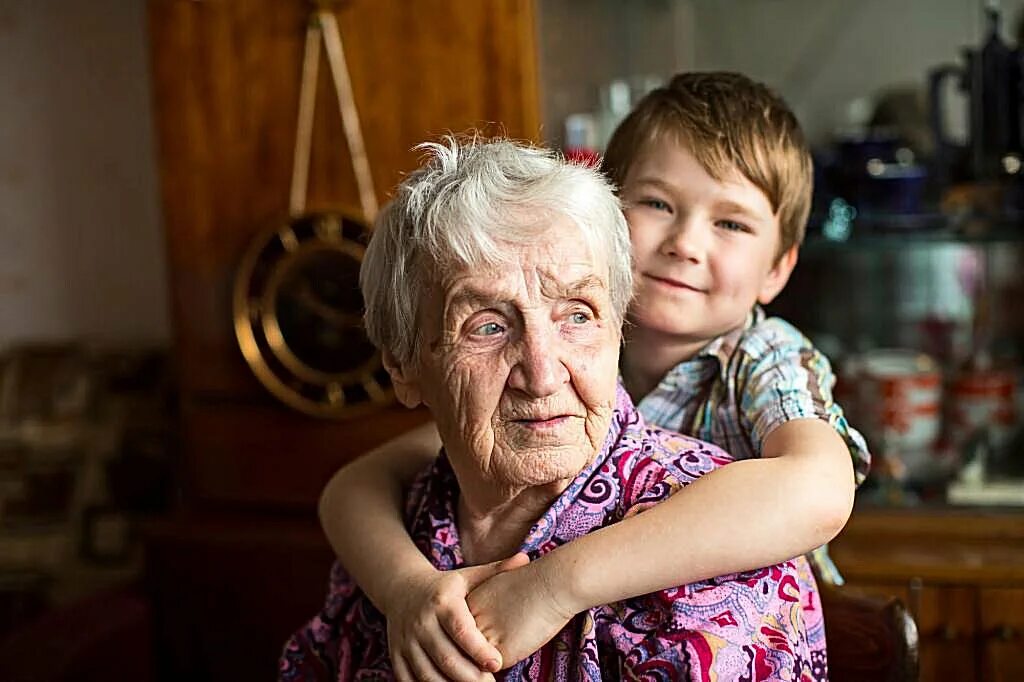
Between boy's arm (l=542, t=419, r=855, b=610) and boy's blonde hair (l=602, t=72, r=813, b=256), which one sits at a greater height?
boy's blonde hair (l=602, t=72, r=813, b=256)

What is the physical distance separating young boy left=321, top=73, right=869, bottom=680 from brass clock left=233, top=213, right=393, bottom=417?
3.31 ft

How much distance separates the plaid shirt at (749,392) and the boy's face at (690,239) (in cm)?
5

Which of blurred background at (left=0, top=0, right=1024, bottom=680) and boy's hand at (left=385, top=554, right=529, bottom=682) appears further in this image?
blurred background at (left=0, top=0, right=1024, bottom=680)

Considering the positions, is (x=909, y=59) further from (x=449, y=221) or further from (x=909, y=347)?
(x=449, y=221)

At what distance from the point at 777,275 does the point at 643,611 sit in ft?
1.71

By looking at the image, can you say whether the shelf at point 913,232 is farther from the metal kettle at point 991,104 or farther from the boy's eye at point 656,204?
the boy's eye at point 656,204

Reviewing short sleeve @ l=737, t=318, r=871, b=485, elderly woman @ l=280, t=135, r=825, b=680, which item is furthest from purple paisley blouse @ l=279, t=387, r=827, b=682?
short sleeve @ l=737, t=318, r=871, b=485

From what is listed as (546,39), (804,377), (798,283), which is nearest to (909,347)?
(798,283)

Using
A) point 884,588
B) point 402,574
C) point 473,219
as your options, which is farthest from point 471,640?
point 884,588

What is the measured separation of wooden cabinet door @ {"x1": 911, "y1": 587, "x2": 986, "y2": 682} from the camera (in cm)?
227

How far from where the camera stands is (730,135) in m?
1.41

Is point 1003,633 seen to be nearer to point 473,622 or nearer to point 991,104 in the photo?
point 991,104

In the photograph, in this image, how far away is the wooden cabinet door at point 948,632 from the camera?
227 centimetres

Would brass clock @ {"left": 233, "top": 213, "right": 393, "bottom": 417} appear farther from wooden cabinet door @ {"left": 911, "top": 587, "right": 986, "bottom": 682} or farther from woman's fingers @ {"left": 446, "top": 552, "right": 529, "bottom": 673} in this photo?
woman's fingers @ {"left": 446, "top": 552, "right": 529, "bottom": 673}
